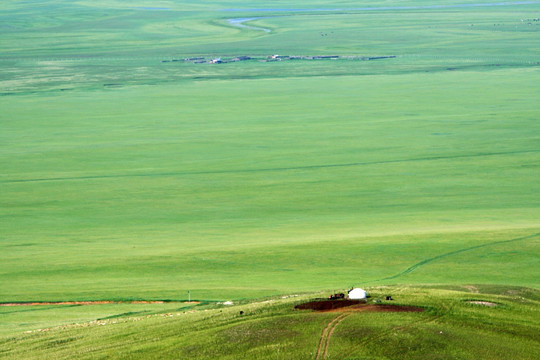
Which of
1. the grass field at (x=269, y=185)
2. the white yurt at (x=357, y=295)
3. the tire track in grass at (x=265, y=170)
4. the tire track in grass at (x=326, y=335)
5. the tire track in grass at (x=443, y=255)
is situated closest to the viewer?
the tire track in grass at (x=326, y=335)

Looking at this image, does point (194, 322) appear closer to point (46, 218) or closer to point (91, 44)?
point (46, 218)

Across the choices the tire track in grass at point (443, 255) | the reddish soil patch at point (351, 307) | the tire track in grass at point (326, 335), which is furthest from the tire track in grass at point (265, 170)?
the tire track in grass at point (326, 335)

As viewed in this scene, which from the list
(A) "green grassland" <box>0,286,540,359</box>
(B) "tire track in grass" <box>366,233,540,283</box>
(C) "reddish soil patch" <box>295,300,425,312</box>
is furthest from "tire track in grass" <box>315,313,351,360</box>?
(B) "tire track in grass" <box>366,233,540,283</box>

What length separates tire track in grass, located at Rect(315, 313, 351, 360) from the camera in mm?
19216

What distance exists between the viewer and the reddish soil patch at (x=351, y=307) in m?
21.9

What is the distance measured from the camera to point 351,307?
72.2 feet

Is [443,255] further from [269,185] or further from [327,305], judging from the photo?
[269,185]

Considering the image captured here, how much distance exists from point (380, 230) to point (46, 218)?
59.1ft

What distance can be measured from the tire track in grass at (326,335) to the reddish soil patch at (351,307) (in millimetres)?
677

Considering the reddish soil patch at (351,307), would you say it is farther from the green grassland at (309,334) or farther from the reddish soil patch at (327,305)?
the green grassland at (309,334)

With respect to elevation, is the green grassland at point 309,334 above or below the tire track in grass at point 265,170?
below

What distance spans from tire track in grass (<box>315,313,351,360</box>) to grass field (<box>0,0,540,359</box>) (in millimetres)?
202

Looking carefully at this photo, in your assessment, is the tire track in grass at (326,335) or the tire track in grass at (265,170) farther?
the tire track in grass at (265,170)

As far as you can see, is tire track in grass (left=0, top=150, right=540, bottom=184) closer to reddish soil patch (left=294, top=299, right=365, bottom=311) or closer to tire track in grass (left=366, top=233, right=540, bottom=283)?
tire track in grass (left=366, top=233, right=540, bottom=283)
